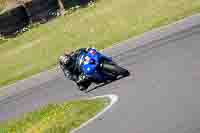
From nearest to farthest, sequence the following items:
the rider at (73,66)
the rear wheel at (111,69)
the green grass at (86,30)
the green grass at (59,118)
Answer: the green grass at (59,118), the rear wheel at (111,69), the rider at (73,66), the green grass at (86,30)

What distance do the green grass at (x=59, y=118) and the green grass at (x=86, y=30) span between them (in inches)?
558

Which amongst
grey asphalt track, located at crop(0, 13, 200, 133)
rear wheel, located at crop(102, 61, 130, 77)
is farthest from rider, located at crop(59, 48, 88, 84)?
rear wheel, located at crop(102, 61, 130, 77)

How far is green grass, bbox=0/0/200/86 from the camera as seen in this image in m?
31.0

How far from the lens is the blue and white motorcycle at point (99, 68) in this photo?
17.4 m

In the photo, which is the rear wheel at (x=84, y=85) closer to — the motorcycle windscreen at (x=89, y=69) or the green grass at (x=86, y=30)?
the motorcycle windscreen at (x=89, y=69)

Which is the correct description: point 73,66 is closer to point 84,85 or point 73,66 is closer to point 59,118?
point 84,85

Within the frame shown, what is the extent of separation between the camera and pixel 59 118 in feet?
44.9

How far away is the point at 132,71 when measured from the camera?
18.2 metres

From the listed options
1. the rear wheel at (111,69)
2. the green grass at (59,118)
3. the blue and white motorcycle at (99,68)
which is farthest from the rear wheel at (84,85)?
the green grass at (59,118)

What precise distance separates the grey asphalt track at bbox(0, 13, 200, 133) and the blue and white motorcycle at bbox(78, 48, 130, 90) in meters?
0.41

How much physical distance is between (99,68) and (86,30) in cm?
2035

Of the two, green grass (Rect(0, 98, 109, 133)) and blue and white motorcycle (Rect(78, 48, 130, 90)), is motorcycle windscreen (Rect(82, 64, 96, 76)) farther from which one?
green grass (Rect(0, 98, 109, 133))

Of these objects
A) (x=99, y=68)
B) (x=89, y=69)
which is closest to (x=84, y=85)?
(x=89, y=69)

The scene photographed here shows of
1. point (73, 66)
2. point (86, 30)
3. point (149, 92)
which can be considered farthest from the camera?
point (86, 30)
